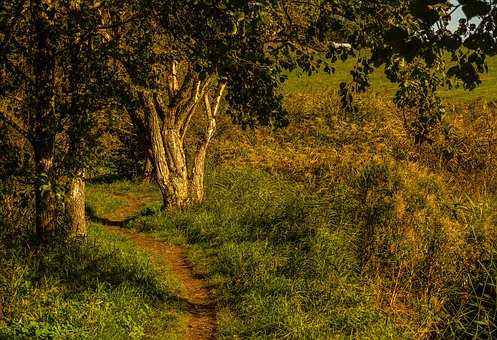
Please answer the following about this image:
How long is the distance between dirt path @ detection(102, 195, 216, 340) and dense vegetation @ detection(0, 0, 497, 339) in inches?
6.4

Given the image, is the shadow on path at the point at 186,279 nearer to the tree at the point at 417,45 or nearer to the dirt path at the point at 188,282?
the dirt path at the point at 188,282

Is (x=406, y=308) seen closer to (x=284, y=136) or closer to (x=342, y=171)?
(x=342, y=171)

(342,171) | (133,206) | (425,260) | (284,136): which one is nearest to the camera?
(425,260)

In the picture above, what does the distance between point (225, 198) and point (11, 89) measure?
8.20 metres

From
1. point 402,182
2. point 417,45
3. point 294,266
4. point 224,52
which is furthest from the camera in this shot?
point 402,182

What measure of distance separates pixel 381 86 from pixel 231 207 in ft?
67.5

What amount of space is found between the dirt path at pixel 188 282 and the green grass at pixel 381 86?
45.7ft

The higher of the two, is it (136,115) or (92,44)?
(92,44)

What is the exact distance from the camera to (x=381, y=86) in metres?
32.8

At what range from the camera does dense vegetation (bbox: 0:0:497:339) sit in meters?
6.86

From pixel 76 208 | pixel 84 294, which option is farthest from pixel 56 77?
pixel 84 294

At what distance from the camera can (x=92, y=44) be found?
9.29 metres

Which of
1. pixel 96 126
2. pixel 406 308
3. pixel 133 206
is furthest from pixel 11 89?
pixel 133 206

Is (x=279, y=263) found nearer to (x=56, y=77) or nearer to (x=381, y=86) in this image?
(x=56, y=77)
